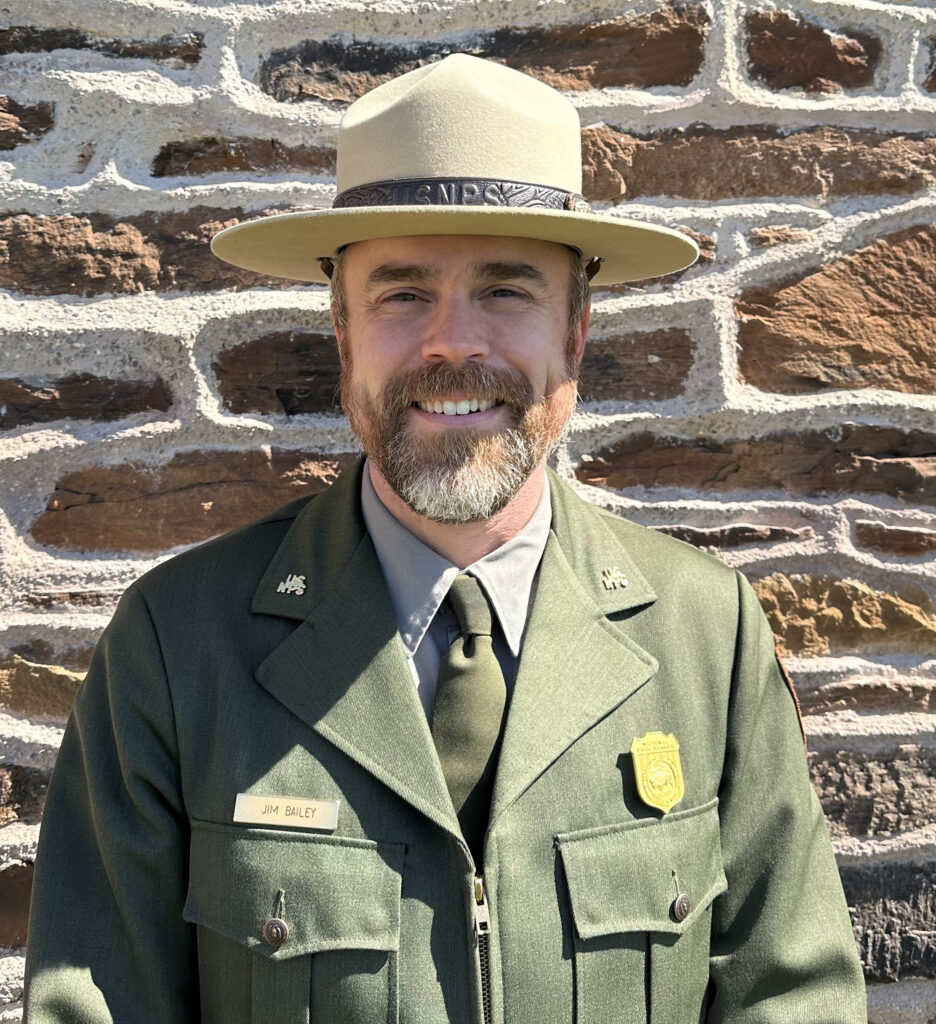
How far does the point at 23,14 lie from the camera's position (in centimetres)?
183

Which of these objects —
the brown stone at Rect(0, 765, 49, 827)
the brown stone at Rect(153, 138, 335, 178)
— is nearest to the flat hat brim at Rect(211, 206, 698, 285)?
the brown stone at Rect(153, 138, 335, 178)

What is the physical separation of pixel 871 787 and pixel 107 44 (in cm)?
183

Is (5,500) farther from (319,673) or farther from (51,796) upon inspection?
(319,673)

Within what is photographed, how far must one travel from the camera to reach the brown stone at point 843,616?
6.58 feet

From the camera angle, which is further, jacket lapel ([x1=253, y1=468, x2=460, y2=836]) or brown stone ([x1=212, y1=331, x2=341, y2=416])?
brown stone ([x1=212, y1=331, x2=341, y2=416])

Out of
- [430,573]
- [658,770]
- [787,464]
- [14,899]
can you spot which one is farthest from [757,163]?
[14,899]

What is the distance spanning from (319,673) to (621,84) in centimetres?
118

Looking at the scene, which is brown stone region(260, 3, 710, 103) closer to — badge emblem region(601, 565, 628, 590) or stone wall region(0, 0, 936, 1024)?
stone wall region(0, 0, 936, 1024)

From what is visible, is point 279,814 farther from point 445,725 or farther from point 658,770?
point 658,770

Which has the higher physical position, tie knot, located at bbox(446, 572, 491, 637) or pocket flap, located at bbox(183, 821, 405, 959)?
tie knot, located at bbox(446, 572, 491, 637)

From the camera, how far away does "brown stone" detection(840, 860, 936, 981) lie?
201 centimetres

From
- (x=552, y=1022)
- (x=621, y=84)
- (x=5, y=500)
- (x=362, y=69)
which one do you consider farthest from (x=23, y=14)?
(x=552, y=1022)

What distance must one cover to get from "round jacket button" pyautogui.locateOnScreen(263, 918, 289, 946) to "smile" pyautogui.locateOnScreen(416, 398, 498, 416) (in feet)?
2.27

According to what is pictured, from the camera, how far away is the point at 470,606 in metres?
1.54
